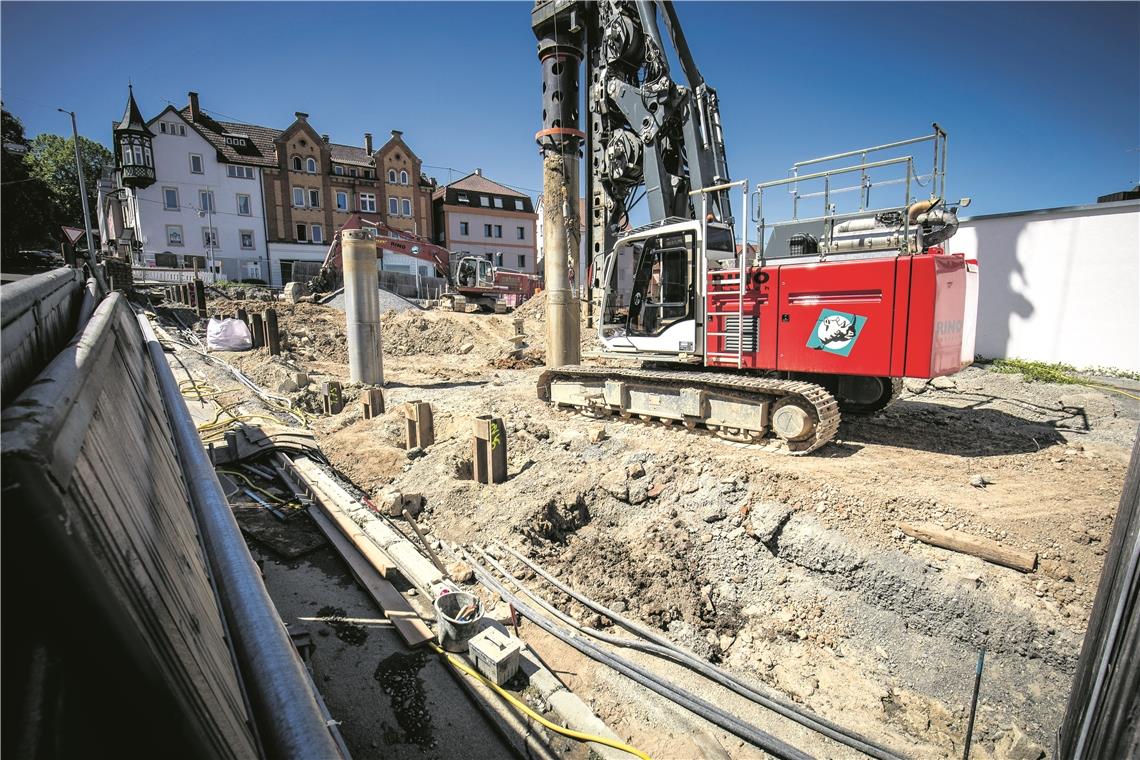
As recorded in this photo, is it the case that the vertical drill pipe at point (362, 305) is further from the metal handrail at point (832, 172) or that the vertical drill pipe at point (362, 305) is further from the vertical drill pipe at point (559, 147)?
the metal handrail at point (832, 172)

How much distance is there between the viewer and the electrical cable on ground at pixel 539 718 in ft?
10.6

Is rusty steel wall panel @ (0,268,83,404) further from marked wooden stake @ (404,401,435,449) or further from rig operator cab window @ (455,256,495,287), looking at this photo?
rig operator cab window @ (455,256,495,287)

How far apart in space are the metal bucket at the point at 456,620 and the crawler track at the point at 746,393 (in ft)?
14.5

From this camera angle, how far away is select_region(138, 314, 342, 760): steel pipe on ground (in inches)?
50.0

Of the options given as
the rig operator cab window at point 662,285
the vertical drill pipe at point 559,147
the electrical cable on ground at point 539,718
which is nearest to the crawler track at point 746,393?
the rig operator cab window at point 662,285

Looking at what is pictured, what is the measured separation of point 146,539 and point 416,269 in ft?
120

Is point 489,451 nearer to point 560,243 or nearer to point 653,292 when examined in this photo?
point 653,292

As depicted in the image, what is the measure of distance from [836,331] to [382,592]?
569 centimetres

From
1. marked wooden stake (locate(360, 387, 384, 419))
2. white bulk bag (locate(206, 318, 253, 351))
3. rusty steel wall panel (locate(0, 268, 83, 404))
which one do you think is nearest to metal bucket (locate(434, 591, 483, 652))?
rusty steel wall panel (locate(0, 268, 83, 404))

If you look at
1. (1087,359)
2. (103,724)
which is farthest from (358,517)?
(1087,359)

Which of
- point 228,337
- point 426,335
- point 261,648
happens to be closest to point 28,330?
point 261,648

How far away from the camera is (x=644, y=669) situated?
13.3 feet

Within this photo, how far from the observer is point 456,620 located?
3.73 m

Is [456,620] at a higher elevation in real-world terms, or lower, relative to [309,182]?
lower
